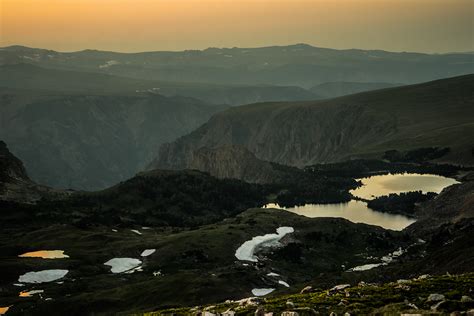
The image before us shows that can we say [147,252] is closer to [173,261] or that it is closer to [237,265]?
[173,261]

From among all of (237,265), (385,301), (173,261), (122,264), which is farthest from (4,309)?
(385,301)

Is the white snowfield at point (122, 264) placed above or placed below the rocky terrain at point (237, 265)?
below

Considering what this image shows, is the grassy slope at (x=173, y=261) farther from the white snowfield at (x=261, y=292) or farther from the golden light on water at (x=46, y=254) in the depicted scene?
the golden light on water at (x=46, y=254)

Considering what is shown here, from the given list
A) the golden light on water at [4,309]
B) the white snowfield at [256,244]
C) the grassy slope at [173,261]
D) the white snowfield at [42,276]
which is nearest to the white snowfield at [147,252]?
the grassy slope at [173,261]

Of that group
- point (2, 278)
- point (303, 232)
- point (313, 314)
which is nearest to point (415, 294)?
point (313, 314)

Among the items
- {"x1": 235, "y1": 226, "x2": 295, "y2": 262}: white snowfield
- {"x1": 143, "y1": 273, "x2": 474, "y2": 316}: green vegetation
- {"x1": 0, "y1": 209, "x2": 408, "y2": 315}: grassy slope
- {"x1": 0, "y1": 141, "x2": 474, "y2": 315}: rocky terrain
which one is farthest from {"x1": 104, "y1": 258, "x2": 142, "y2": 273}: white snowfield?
{"x1": 143, "y1": 273, "x2": 474, "y2": 316}: green vegetation

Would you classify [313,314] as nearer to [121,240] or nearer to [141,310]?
[141,310]

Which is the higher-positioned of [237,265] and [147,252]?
[237,265]
